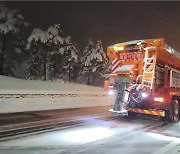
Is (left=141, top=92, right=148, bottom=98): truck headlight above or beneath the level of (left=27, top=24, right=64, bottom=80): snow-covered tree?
beneath

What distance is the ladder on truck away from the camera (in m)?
11.3

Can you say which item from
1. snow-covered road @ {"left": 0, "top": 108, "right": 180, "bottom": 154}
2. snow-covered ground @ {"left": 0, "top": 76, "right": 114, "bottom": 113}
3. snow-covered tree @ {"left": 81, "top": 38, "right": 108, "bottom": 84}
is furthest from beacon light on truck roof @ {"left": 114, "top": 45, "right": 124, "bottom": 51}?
snow-covered tree @ {"left": 81, "top": 38, "right": 108, "bottom": 84}

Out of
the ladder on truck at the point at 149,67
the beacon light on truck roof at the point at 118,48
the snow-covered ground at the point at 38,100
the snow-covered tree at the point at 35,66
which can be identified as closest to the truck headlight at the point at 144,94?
the ladder on truck at the point at 149,67

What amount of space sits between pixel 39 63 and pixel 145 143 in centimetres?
4409

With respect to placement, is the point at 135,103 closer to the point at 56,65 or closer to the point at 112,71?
the point at 112,71

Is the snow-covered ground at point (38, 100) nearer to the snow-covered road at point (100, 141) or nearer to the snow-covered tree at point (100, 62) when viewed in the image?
the snow-covered road at point (100, 141)

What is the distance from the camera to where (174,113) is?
12.5 m

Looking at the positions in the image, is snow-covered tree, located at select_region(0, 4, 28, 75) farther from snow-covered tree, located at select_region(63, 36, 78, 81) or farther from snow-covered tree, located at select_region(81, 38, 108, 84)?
snow-covered tree, located at select_region(81, 38, 108, 84)

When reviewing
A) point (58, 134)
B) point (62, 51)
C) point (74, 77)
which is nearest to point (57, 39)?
point (62, 51)

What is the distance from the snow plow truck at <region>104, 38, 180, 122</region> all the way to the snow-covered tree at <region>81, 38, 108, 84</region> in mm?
43779

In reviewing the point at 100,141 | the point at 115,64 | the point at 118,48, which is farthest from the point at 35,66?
the point at 100,141

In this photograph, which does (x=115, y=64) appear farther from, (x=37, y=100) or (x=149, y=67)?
(x=37, y=100)

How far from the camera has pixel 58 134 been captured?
8.82 meters

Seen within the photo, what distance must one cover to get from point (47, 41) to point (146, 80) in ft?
108
